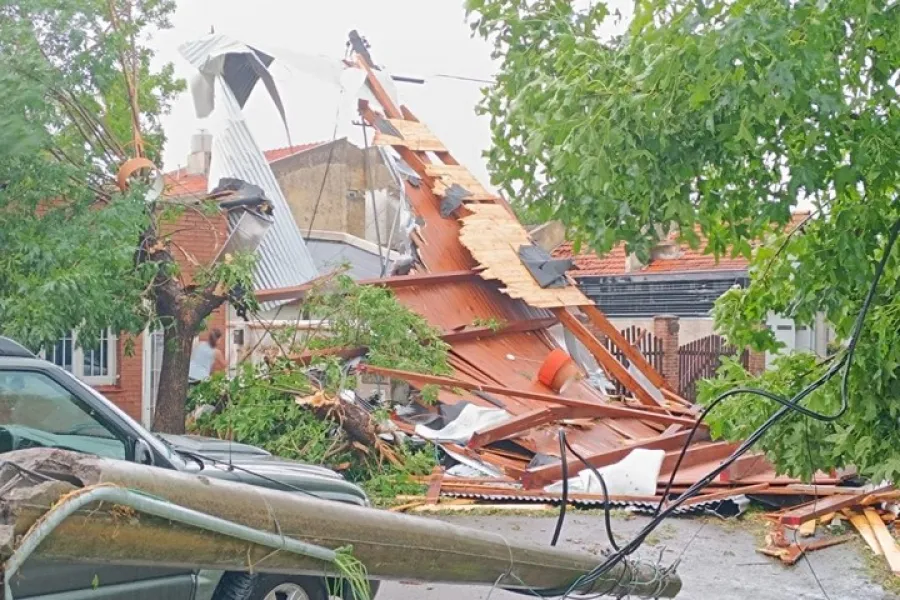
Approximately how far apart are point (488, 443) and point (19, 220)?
6269 millimetres

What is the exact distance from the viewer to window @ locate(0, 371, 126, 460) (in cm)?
500

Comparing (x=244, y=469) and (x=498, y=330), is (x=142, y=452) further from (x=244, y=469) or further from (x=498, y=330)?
(x=498, y=330)

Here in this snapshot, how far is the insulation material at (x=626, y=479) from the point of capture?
444 inches

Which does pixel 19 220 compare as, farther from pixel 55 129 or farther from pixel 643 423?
pixel 643 423

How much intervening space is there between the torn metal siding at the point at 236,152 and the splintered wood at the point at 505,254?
3064mm

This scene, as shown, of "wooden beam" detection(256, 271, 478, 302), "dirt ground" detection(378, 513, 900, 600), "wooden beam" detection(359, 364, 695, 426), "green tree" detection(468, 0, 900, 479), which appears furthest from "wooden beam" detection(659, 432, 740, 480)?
"green tree" detection(468, 0, 900, 479)

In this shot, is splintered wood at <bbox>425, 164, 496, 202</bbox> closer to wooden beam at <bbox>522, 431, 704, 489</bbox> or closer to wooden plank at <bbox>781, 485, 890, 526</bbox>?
wooden beam at <bbox>522, 431, 704, 489</bbox>

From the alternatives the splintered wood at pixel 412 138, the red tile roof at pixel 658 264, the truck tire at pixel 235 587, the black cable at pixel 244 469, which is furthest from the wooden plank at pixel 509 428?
the red tile roof at pixel 658 264

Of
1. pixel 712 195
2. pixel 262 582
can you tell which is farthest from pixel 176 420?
pixel 712 195

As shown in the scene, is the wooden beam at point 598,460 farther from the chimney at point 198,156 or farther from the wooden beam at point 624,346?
the chimney at point 198,156

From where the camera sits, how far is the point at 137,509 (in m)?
2.20

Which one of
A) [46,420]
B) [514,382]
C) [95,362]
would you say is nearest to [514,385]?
[514,382]

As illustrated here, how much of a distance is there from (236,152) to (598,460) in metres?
9.60

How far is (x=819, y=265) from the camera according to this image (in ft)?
16.3
